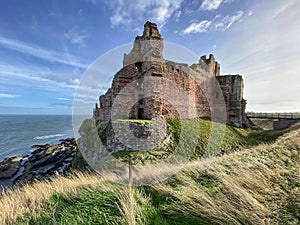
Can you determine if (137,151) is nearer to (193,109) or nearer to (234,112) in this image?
(193,109)

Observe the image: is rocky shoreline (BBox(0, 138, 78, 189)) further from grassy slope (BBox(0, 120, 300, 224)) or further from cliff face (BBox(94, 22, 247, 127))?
grassy slope (BBox(0, 120, 300, 224))

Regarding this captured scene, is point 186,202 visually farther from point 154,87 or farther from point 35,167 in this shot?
point 35,167

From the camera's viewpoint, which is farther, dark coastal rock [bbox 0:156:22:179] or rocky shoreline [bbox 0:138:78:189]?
dark coastal rock [bbox 0:156:22:179]

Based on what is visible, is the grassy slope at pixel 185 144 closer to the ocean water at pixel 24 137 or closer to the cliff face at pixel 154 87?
the cliff face at pixel 154 87

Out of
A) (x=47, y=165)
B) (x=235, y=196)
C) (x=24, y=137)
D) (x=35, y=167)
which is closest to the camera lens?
(x=235, y=196)

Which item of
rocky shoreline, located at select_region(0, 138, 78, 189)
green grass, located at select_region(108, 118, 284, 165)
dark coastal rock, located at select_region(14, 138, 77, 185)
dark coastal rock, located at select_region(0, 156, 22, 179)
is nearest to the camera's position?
green grass, located at select_region(108, 118, 284, 165)

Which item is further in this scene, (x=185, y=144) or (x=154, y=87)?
(x=154, y=87)

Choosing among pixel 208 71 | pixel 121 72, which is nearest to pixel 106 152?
pixel 121 72

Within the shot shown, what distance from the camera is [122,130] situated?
1155 cm

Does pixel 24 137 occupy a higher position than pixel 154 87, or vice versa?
pixel 154 87

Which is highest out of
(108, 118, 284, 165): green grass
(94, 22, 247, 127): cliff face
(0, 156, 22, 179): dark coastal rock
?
(94, 22, 247, 127): cliff face

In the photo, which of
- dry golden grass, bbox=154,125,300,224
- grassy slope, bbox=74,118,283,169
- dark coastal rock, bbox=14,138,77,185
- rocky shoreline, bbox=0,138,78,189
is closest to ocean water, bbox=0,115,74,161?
rocky shoreline, bbox=0,138,78,189

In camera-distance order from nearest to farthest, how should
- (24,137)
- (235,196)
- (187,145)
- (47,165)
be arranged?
1. (235,196)
2. (187,145)
3. (47,165)
4. (24,137)

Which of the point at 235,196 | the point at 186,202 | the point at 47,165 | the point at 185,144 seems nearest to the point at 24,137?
the point at 47,165
